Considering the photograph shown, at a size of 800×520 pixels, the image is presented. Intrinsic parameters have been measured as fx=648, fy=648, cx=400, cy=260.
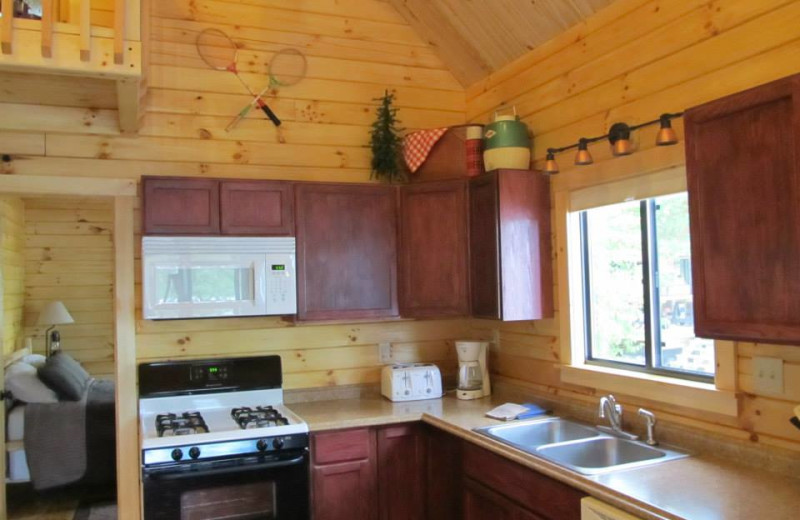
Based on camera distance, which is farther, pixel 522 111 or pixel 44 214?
pixel 44 214

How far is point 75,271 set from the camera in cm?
642

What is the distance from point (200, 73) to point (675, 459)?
2746 millimetres

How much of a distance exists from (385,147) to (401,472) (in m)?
1.65

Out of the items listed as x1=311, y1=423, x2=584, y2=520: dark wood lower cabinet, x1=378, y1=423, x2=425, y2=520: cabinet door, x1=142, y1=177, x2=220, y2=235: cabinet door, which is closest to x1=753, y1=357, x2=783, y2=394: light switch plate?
x1=311, y1=423, x2=584, y2=520: dark wood lower cabinet

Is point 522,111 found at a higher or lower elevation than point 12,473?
A: higher

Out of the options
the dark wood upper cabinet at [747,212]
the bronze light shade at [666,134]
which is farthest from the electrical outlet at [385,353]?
the dark wood upper cabinet at [747,212]

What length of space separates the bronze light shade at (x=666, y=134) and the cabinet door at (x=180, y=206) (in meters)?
1.91

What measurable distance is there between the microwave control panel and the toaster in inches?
25.5

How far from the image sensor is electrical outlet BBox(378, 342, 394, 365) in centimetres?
358

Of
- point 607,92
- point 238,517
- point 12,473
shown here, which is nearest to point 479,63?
point 607,92

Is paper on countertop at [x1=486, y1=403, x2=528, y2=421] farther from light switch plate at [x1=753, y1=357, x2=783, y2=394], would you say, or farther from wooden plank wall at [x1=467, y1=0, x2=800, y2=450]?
light switch plate at [x1=753, y1=357, x2=783, y2=394]

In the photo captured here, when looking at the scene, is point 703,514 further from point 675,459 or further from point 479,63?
point 479,63

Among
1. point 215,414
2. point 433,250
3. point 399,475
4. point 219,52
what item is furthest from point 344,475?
point 219,52

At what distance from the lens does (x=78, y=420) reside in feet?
14.2
